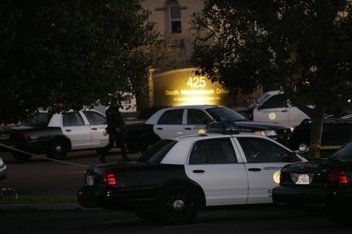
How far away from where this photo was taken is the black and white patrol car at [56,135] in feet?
87.7

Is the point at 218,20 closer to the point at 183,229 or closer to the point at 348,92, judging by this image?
the point at 348,92

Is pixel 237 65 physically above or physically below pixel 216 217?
above

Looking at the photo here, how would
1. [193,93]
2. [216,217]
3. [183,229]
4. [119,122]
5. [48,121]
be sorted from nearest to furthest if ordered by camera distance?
[183,229] < [216,217] < [119,122] < [48,121] < [193,93]

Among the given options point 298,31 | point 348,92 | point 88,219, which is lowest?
point 88,219

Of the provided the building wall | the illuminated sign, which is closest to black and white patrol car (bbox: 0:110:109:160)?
the illuminated sign

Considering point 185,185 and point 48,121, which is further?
point 48,121

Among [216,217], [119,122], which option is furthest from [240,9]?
[119,122]

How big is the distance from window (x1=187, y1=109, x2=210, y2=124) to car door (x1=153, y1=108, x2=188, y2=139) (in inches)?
9.0

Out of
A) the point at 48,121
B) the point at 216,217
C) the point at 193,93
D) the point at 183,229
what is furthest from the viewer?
the point at 193,93

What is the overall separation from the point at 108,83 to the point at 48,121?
10.1m

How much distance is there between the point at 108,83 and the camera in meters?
17.9

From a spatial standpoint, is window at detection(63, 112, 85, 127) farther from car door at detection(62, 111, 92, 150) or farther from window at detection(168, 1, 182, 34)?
window at detection(168, 1, 182, 34)

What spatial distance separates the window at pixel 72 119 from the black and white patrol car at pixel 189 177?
13.9 m

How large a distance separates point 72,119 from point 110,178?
15033 mm
